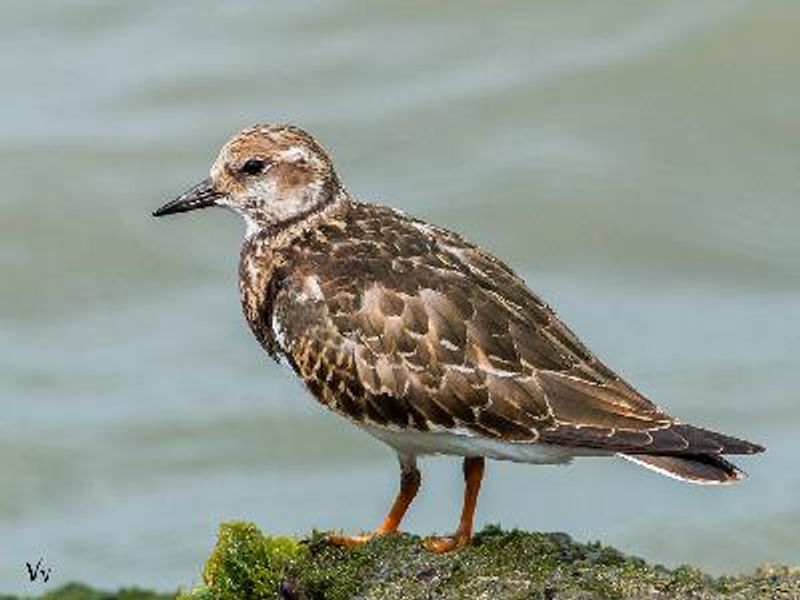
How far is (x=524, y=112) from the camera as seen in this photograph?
1405cm

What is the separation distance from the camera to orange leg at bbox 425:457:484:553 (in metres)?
6.12

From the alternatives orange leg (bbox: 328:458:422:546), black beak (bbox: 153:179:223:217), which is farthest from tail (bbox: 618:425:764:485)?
black beak (bbox: 153:179:223:217)

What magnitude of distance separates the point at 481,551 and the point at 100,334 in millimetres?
6821

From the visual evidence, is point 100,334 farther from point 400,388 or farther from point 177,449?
point 400,388

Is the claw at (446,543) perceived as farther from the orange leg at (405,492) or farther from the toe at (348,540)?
the orange leg at (405,492)

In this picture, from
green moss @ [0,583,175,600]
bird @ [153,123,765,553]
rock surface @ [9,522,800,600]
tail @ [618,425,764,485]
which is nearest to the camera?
rock surface @ [9,522,800,600]

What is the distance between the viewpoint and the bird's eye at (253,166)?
7188mm

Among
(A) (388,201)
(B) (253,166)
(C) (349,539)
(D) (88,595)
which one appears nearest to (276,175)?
(B) (253,166)

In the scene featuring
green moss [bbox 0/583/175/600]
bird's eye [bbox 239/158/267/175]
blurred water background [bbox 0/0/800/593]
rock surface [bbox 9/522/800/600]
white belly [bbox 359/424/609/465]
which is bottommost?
rock surface [bbox 9/522/800/600]

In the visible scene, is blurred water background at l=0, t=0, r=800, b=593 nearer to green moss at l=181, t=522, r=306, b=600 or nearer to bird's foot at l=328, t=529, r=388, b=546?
bird's foot at l=328, t=529, r=388, b=546

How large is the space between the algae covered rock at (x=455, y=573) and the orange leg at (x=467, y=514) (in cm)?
5
